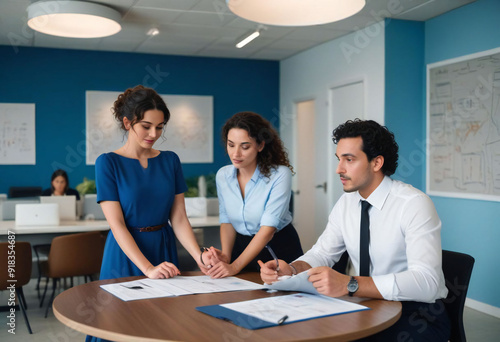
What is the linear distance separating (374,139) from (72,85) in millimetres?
6553

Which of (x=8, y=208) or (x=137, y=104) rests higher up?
(x=137, y=104)

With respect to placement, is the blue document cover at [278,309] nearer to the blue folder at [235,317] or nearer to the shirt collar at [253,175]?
the blue folder at [235,317]

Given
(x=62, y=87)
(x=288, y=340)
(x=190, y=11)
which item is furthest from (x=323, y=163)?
(x=288, y=340)

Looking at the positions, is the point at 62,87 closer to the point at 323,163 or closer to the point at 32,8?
the point at 32,8

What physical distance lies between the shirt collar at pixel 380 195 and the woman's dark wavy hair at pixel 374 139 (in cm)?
10

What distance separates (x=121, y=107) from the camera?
244 centimetres

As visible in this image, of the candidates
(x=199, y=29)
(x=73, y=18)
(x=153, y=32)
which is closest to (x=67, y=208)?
(x=73, y=18)

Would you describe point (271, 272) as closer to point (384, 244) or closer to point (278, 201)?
point (384, 244)

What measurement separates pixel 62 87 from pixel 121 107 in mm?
5869

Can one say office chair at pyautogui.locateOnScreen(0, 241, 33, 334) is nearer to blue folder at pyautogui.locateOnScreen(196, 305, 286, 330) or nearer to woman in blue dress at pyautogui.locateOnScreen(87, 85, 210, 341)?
woman in blue dress at pyautogui.locateOnScreen(87, 85, 210, 341)

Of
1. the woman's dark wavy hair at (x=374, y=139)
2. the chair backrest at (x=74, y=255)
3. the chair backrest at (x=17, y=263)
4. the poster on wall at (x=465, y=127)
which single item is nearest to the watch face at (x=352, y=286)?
the woman's dark wavy hair at (x=374, y=139)

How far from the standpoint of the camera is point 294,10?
342cm

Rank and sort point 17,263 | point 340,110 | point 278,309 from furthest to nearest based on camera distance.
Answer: point 340,110, point 17,263, point 278,309

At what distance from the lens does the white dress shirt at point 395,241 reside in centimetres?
191
